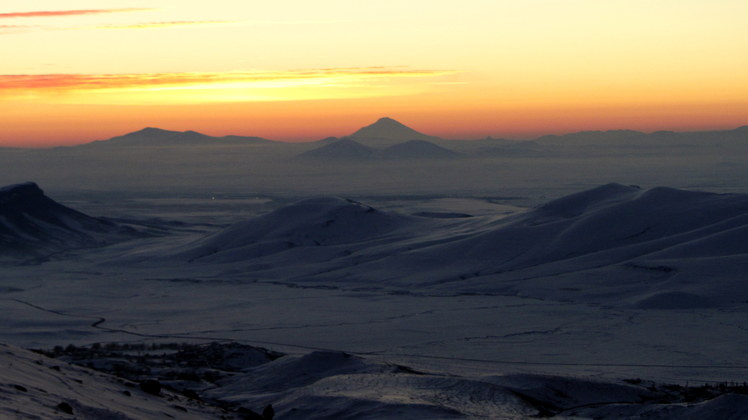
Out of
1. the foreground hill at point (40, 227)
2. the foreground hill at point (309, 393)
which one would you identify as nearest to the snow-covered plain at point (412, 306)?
the foreground hill at point (309, 393)

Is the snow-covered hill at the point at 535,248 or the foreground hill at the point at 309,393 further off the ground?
the foreground hill at the point at 309,393

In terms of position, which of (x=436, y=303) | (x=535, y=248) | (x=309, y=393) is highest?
(x=309, y=393)

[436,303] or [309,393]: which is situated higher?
[309,393]

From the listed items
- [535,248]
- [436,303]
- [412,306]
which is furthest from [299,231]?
[412,306]

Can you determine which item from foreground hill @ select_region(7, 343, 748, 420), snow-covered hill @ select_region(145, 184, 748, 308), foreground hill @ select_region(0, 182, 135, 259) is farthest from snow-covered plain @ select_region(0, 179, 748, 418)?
foreground hill @ select_region(0, 182, 135, 259)

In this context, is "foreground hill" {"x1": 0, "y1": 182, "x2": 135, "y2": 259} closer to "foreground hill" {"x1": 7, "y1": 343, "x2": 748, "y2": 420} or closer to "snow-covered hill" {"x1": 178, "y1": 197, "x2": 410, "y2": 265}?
"snow-covered hill" {"x1": 178, "y1": 197, "x2": 410, "y2": 265}

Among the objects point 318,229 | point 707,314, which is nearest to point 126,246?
→ point 318,229

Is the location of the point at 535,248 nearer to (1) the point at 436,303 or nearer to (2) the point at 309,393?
(1) the point at 436,303

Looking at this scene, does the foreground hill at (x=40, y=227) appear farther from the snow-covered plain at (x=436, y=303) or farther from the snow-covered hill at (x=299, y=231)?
the snow-covered hill at (x=299, y=231)
